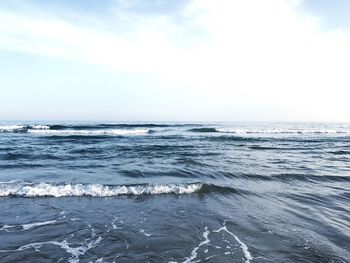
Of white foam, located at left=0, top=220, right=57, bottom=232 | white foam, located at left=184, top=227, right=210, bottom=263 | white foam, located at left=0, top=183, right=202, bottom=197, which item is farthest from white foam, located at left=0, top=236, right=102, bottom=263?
white foam, located at left=0, top=183, right=202, bottom=197

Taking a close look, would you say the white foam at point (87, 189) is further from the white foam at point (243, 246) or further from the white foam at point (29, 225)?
the white foam at point (243, 246)

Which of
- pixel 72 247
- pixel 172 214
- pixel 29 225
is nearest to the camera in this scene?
pixel 72 247

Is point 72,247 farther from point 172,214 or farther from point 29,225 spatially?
point 172,214

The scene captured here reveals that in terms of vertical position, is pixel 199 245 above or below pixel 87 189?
below

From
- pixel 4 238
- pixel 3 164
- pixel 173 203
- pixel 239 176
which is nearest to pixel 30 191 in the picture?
pixel 4 238

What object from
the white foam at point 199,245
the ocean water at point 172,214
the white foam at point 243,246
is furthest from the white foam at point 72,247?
the white foam at point 243,246

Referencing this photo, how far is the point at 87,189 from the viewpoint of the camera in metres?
10.1

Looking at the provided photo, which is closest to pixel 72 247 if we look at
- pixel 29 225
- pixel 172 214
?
pixel 29 225

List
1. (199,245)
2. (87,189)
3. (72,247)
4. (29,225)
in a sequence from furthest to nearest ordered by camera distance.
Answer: (87,189) → (29,225) → (199,245) → (72,247)

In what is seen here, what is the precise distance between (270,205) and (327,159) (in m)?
11.8

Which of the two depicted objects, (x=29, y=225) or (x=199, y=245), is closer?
(x=199, y=245)

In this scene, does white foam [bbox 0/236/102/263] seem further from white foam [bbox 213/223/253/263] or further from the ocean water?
white foam [bbox 213/223/253/263]

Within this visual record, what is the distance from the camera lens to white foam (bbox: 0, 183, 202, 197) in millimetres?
9734

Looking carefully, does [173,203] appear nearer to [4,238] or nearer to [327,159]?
[4,238]
